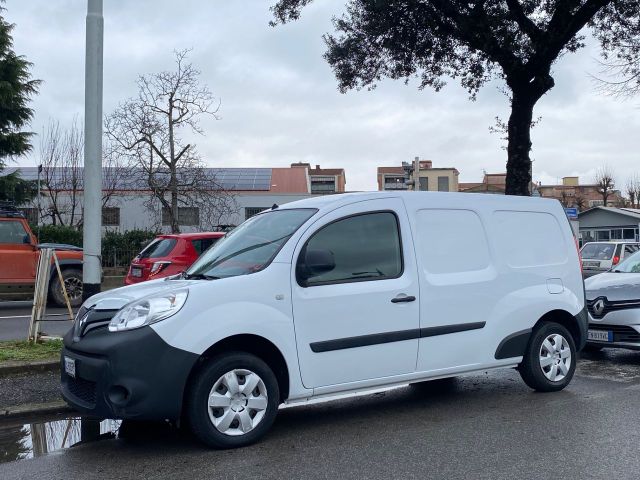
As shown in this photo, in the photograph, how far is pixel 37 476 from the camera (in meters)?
→ 4.57

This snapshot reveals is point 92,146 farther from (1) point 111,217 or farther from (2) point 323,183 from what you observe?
(2) point 323,183

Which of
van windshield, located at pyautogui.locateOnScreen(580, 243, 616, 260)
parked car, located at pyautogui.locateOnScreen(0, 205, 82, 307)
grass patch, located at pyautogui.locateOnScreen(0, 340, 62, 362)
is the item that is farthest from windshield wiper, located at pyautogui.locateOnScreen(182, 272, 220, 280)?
van windshield, located at pyautogui.locateOnScreen(580, 243, 616, 260)

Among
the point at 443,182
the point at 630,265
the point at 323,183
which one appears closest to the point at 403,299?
the point at 630,265

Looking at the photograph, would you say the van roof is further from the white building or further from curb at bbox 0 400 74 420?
the white building

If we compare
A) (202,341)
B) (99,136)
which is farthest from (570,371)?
(99,136)

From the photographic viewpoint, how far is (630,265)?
986 cm

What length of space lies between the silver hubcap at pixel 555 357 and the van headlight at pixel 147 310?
3.73 metres

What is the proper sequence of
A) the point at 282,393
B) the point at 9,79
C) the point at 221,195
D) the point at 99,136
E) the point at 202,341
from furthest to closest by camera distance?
1. the point at 221,195
2. the point at 9,79
3. the point at 99,136
4. the point at 282,393
5. the point at 202,341

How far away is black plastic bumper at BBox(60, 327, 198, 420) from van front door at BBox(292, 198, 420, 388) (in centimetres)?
98

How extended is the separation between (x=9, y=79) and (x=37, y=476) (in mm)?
23406

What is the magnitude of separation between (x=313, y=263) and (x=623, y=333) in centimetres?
486

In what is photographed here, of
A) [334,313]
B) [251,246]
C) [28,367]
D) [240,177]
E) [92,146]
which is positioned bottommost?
[28,367]

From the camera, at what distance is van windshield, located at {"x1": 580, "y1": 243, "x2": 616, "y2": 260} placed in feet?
68.4

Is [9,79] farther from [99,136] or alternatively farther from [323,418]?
[323,418]
